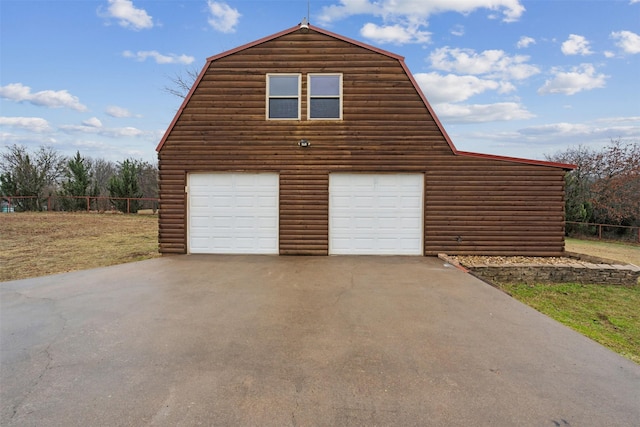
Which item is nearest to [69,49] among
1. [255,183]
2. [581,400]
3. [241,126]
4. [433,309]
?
[241,126]

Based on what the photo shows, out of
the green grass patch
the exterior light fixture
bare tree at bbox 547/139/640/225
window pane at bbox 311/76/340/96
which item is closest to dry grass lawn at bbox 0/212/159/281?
window pane at bbox 311/76/340/96

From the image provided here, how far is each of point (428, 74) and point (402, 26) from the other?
2974mm

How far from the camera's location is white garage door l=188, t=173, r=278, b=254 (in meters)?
7.98

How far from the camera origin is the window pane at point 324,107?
793 cm

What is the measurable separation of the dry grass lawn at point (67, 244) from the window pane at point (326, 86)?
5.96 m

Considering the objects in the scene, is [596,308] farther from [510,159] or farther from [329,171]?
[329,171]

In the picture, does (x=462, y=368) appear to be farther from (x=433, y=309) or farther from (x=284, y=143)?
(x=284, y=143)

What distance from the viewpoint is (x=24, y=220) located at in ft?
46.8

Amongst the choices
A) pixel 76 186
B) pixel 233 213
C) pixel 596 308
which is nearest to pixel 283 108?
pixel 233 213

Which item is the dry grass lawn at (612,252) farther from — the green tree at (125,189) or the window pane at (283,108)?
the green tree at (125,189)

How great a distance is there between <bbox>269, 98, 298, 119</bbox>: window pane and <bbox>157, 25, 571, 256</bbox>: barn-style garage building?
0.03 meters

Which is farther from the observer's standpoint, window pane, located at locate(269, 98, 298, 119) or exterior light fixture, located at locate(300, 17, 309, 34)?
window pane, located at locate(269, 98, 298, 119)

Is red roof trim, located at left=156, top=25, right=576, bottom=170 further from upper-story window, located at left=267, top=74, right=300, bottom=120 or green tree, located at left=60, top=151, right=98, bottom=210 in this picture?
green tree, located at left=60, top=151, right=98, bottom=210

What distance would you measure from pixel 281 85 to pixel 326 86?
115cm
